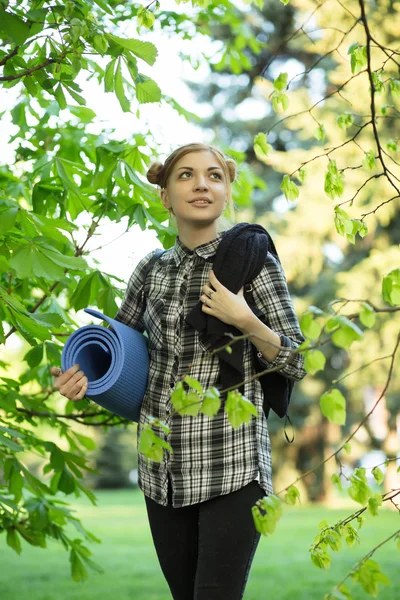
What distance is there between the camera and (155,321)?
2.05m

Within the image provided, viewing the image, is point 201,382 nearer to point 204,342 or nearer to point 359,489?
point 204,342

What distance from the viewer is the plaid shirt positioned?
6.09 feet

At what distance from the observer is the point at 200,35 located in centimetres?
369

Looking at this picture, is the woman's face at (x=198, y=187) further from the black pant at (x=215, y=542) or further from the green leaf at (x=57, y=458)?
the green leaf at (x=57, y=458)

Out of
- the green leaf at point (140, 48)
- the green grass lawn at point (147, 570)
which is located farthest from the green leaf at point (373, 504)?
the green grass lawn at point (147, 570)

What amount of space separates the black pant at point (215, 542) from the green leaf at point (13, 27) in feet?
3.63

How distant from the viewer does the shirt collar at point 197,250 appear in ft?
6.64

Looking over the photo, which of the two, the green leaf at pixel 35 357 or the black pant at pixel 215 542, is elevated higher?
the green leaf at pixel 35 357

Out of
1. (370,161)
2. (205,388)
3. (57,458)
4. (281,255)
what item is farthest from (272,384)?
(281,255)

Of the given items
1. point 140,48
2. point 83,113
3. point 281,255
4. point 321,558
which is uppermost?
point 281,255

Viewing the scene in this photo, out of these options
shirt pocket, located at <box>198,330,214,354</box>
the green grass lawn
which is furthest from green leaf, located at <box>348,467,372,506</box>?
the green grass lawn

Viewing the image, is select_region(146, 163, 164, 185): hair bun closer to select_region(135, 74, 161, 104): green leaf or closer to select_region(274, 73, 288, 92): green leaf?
select_region(135, 74, 161, 104): green leaf

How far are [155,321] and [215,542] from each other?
574 mm

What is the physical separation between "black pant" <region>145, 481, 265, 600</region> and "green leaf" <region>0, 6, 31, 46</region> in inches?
43.6
